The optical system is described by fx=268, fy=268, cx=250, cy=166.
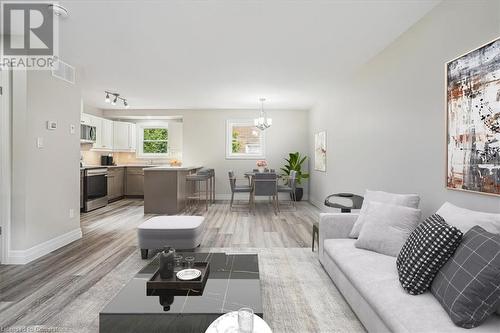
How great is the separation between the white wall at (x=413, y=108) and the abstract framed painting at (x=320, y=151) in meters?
1.49

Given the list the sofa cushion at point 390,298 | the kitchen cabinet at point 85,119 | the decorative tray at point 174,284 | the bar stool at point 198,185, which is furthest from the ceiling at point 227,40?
the decorative tray at point 174,284

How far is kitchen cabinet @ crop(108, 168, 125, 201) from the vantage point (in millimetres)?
6996

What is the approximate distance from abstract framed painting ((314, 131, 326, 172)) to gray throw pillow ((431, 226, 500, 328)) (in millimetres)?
4711

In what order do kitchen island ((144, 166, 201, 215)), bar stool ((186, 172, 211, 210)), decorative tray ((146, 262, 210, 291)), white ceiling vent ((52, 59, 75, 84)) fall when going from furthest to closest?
bar stool ((186, 172, 211, 210)) < kitchen island ((144, 166, 201, 215)) < white ceiling vent ((52, 59, 75, 84)) < decorative tray ((146, 262, 210, 291))

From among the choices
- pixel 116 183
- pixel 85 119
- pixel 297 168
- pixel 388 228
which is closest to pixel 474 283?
pixel 388 228

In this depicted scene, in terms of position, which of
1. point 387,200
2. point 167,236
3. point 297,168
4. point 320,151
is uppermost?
point 320,151

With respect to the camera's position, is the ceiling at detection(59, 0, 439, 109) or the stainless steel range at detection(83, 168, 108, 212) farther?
the stainless steel range at detection(83, 168, 108, 212)

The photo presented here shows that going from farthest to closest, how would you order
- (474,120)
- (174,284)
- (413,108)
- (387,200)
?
(413,108) < (387,200) < (474,120) < (174,284)

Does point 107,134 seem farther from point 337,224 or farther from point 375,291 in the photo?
point 375,291

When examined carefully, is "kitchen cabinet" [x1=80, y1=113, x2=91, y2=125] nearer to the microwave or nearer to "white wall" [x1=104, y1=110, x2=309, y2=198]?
the microwave

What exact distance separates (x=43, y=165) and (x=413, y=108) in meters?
4.25

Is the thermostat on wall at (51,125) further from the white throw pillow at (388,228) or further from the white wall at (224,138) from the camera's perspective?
the white wall at (224,138)

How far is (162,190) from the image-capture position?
19.0 ft

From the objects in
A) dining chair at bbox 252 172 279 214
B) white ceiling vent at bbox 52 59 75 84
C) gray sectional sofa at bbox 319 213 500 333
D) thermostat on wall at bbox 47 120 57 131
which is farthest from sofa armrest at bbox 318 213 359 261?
white ceiling vent at bbox 52 59 75 84
